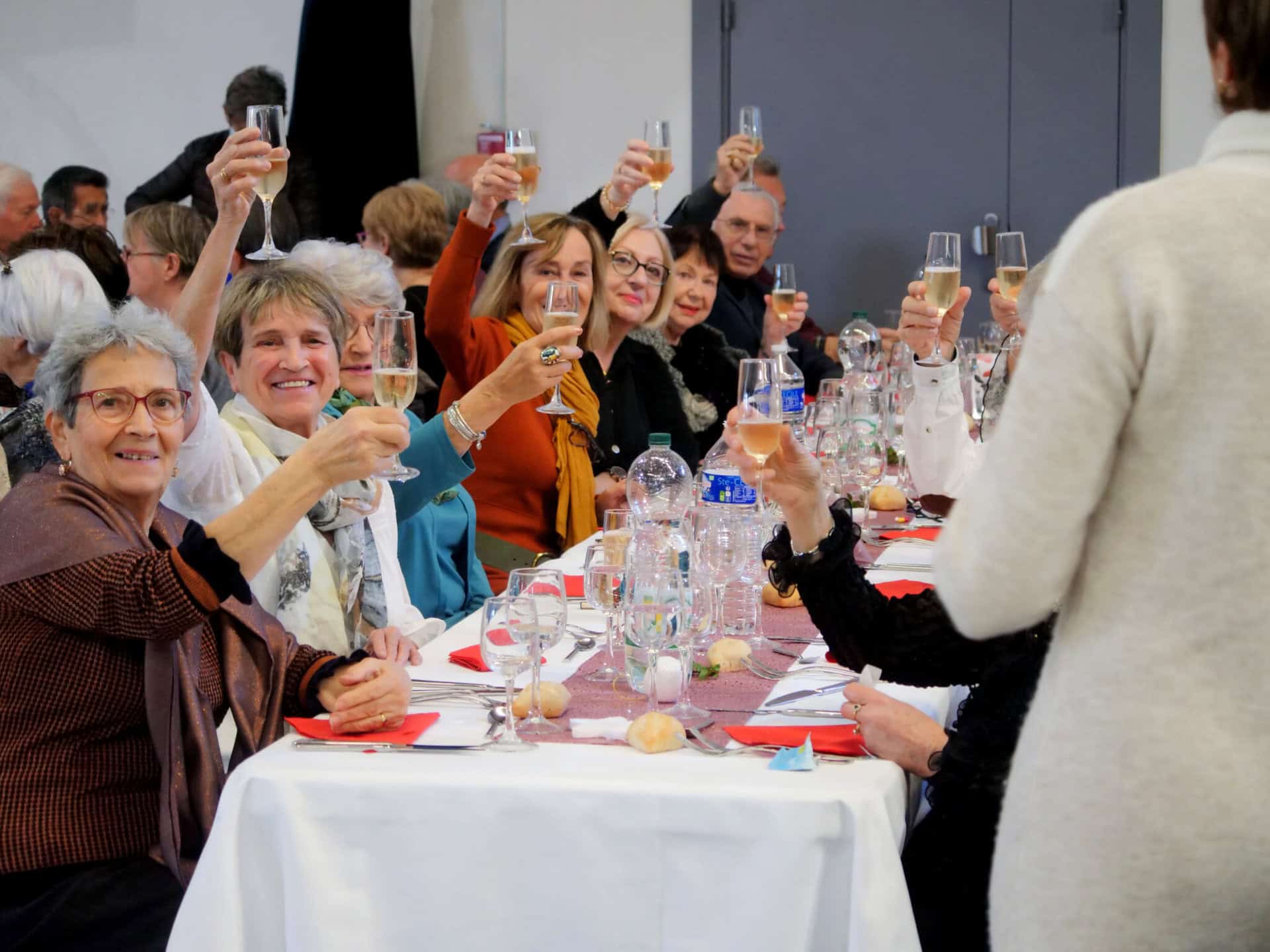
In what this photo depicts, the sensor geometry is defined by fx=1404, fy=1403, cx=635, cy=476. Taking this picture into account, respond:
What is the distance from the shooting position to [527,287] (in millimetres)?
3643

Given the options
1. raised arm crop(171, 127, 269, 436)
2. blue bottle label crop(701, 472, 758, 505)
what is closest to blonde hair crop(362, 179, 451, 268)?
blue bottle label crop(701, 472, 758, 505)

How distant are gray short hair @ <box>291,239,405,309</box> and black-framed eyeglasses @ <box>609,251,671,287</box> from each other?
1.00 m

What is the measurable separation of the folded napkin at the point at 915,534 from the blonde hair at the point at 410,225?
2227 mm

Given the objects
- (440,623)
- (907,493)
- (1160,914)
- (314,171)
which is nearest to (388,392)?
(440,623)

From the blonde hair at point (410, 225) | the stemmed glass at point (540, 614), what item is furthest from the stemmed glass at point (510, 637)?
the blonde hair at point (410, 225)

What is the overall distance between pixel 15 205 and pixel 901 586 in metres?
3.89

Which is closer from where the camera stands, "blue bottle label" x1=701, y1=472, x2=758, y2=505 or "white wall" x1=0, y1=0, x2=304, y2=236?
"blue bottle label" x1=701, y1=472, x2=758, y2=505

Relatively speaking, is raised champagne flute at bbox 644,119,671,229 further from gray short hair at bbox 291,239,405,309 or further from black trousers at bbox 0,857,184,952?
black trousers at bbox 0,857,184,952

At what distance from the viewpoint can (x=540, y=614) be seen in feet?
5.82

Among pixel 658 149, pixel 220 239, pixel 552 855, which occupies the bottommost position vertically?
pixel 552 855

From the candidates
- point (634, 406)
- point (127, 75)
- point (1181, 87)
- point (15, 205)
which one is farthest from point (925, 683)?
point (127, 75)

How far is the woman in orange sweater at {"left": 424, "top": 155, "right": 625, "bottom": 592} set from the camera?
3.30 m

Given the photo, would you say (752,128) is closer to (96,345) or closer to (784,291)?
(784,291)

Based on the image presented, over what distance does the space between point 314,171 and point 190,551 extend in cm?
457
